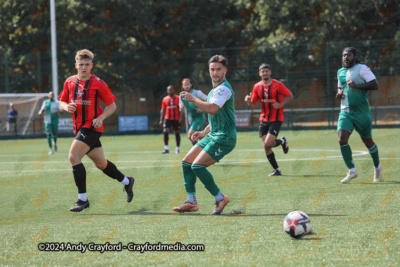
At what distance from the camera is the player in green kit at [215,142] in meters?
7.33

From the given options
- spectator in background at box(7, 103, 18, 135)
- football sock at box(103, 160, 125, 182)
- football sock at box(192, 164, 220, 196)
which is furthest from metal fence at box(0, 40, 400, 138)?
football sock at box(192, 164, 220, 196)

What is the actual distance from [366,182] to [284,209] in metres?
3.05

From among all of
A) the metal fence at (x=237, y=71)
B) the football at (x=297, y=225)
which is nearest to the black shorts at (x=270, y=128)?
the football at (x=297, y=225)

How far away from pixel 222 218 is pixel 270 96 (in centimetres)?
584

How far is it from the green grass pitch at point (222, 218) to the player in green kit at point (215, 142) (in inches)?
9.2

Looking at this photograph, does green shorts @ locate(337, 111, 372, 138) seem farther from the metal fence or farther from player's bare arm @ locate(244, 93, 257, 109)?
the metal fence

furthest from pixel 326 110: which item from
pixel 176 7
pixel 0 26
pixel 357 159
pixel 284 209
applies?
pixel 284 209

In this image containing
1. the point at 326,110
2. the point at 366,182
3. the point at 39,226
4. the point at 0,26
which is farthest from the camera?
the point at 0,26

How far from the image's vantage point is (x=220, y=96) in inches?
284

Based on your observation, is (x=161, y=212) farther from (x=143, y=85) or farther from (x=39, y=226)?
(x=143, y=85)

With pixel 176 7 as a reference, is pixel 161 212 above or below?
below

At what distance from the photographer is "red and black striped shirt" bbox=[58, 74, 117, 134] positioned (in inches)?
326

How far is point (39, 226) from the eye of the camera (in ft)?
22.4

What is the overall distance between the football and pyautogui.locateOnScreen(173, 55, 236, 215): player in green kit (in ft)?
5.58
